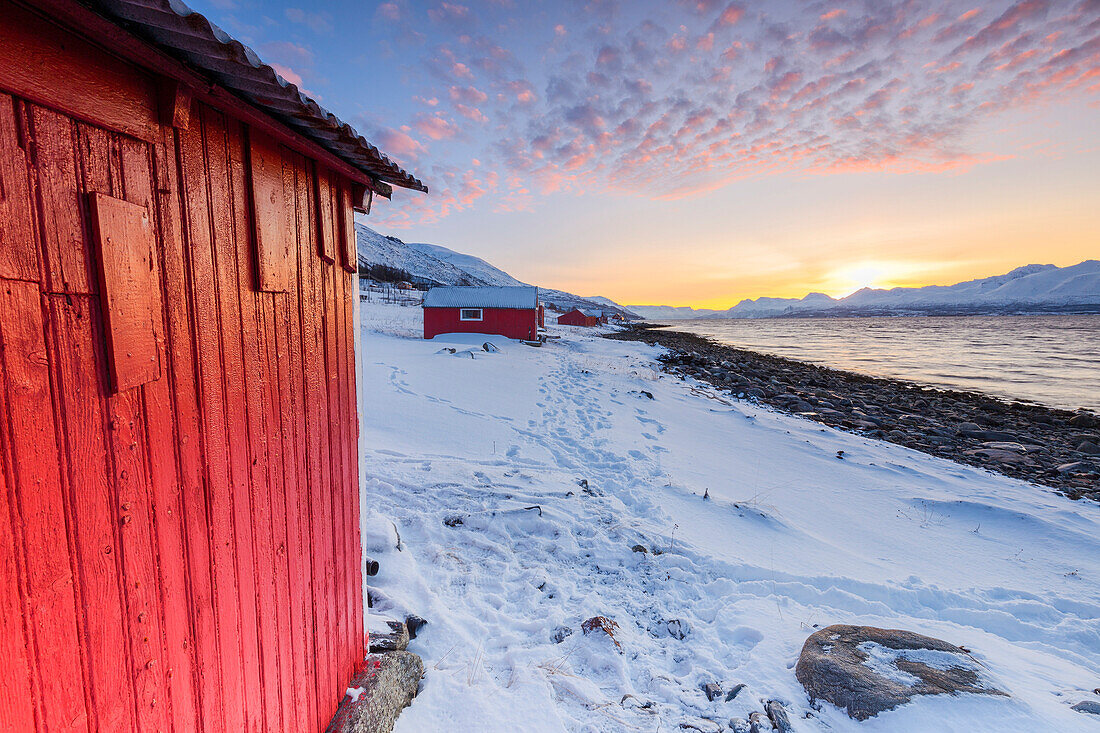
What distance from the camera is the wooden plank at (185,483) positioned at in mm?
1641

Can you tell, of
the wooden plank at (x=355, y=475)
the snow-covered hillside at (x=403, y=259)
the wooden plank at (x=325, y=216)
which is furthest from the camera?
the snow-covered hillside at (x=403, y=259)

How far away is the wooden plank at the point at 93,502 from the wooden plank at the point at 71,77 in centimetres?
55

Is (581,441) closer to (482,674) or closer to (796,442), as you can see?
(796,442)

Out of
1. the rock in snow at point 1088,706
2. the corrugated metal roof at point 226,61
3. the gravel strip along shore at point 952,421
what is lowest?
the gravel strip along shore at point 952,421

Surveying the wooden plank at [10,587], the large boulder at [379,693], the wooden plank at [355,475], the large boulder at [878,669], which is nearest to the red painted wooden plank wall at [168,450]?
the wooden plank at [10,587]

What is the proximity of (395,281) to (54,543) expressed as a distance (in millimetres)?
81874

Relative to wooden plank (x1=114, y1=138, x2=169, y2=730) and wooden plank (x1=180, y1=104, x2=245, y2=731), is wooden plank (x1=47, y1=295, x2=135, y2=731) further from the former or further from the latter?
wooden plank (x1=180, y1=104, x2=245, y2=731)

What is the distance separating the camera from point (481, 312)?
28453mm

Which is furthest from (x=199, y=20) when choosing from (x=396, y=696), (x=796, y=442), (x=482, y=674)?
(x=796, y=442)

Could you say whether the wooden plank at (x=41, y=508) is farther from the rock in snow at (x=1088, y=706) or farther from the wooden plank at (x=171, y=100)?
the rock in snow at (x=1088, y=706)

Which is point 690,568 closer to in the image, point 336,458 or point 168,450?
point 336,458

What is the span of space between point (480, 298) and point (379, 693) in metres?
26.7

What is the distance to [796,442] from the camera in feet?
34.7

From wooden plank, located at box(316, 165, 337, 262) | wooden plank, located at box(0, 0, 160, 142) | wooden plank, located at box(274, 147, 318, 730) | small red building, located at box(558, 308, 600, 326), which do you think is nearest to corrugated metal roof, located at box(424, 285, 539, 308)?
wooden plank, located at box(316, 165, 337, 262)
